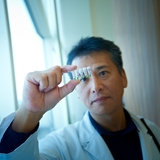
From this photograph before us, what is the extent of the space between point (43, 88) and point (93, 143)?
411 mm

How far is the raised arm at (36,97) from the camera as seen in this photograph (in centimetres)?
41

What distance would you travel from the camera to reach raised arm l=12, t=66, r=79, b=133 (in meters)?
0.41

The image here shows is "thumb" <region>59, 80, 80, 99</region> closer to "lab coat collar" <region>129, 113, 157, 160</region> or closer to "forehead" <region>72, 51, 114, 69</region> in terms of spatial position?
"forehead" <region>72, 51, 114, 69</region>

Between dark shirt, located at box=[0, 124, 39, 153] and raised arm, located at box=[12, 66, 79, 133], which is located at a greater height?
raised arm, located at box=[12, 66, 79, 133]

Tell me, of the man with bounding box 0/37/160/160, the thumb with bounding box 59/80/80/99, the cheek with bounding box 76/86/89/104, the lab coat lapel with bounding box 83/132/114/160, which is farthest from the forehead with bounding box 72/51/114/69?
the lab coat lapel with bounding box 83/132/114/160

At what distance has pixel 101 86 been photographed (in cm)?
65

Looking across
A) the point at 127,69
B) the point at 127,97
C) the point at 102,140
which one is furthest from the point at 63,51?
the point at 102,140

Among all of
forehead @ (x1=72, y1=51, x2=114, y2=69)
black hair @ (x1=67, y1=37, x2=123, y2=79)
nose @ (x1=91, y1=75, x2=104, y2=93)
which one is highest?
black hair @ (x1=67, y1=37, x2=123, y2=79)

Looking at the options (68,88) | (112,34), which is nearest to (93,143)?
(68,88)

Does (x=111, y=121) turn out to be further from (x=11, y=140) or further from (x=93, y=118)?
(x=11, y=140)

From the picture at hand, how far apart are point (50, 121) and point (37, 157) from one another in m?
0.56

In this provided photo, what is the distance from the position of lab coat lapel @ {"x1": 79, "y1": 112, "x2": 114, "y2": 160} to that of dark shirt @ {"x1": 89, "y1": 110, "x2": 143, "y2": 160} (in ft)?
0.11

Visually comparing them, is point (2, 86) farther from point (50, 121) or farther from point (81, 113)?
point (81, 113)

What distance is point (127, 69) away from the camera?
104 centimetres
